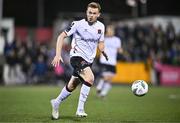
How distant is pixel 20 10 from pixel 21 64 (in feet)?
44.5

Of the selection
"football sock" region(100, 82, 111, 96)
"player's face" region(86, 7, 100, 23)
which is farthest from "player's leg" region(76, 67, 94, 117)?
"football sock" region(100, 82, 111, 96)

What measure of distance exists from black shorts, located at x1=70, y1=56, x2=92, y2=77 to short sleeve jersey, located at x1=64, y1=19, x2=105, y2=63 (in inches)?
3.3

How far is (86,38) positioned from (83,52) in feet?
1.01

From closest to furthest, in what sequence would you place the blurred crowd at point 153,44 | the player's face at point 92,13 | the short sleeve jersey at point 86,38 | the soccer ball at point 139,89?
the player's face at point 92,13
the short sleeve jersey at point 86,38
the soccer ball at point 139,89
the blurred crowd at point 153,44

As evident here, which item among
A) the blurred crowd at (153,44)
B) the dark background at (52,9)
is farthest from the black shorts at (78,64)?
the dark background at (52,9)

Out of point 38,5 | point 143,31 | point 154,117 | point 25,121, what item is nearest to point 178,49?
point 143,31

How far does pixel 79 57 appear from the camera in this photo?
11.4 meters

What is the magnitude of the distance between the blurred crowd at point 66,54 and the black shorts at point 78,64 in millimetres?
16616

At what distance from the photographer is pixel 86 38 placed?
37.5ft

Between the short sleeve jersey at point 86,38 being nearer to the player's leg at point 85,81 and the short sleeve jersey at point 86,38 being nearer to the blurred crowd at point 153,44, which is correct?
the player's leg at point 85,81

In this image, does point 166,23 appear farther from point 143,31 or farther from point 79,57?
point 79,57

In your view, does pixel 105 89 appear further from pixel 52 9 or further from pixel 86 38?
pixel 52 9

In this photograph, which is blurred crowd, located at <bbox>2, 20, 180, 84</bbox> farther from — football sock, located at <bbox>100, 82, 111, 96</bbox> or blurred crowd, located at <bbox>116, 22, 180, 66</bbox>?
football sock, located at <bbox>100, 82, 111, 96</bbox>

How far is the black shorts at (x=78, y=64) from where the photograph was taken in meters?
11.2
